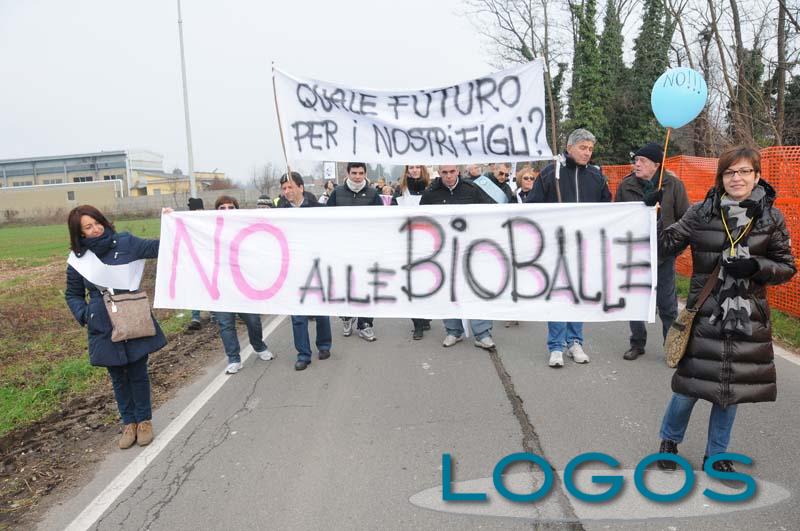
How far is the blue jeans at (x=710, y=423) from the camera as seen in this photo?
335 cm

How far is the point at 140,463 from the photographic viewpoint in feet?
13.2

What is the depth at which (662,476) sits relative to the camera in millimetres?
3490

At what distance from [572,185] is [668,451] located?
2.75 m

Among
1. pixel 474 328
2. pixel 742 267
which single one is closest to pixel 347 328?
pixel 474 328

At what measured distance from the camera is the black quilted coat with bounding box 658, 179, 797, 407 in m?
3.16

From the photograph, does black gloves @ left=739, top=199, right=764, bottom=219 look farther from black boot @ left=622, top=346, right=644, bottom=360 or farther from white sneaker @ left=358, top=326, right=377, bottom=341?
white sneaker @ left=358, top=326, right=377, bottom=341

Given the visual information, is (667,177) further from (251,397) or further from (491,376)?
(251,397)

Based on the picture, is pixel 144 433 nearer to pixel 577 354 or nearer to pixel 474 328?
pixel 474 328

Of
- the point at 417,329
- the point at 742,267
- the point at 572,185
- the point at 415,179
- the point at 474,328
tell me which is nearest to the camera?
the point at 742,267

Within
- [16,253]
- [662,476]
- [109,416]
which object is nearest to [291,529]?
[662,476]

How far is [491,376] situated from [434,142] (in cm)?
224

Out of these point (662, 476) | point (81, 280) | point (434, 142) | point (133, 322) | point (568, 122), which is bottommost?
point (662, 476)

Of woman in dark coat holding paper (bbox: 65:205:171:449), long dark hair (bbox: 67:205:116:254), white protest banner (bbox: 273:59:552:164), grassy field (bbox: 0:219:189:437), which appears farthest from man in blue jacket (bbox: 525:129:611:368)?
grassy field (bbox: 0:219:189:437)

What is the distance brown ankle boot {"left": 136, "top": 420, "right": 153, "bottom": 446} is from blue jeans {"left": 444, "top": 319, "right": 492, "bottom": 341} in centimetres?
340
